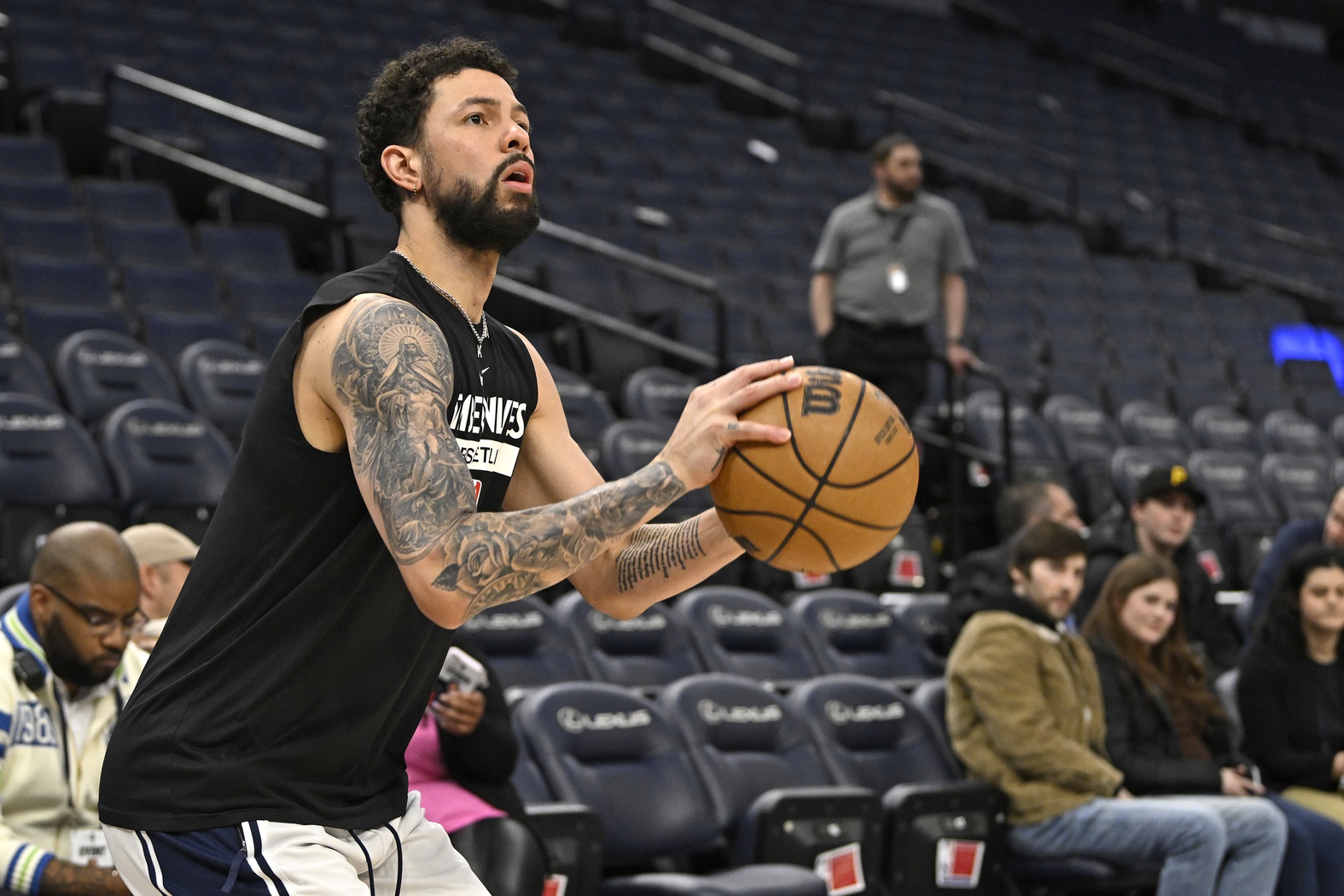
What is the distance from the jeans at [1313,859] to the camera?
16.8 ft

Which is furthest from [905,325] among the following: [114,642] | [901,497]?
[901,497]

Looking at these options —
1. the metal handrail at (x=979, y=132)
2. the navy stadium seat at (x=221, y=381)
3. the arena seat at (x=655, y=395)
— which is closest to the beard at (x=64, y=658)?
the navy stadium seat at (x=221, y=381)

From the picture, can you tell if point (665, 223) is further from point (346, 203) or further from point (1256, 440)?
point (1256, 440)

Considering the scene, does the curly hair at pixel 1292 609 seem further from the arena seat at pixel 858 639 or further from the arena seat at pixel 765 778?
the arena seat at pixel 765 778

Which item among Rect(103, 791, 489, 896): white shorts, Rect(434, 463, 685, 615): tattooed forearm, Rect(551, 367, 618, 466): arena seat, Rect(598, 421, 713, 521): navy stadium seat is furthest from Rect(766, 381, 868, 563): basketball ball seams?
Rect(551, 367, 618, 466): arena seat

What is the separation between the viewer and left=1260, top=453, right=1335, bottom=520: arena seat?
30.0 ft

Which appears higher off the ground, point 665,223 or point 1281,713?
point 665,223

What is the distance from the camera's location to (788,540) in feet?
7.52

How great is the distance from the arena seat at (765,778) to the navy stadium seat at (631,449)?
59.6 inches

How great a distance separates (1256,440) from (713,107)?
5578mm

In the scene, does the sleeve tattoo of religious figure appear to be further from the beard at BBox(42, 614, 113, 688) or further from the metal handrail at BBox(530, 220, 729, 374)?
the metal handrail at BBox(530, 220, 729, 374)

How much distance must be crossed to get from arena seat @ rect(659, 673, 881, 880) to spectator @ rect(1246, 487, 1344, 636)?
224cm

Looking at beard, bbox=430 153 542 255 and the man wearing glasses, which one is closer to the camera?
beard, bbox=430 153 542 255

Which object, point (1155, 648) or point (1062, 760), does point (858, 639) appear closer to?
point (1155, 648)
